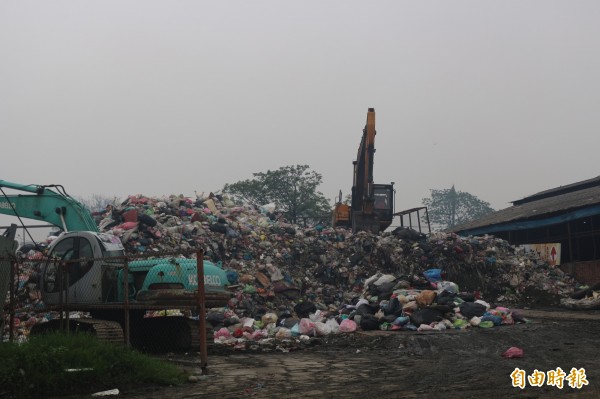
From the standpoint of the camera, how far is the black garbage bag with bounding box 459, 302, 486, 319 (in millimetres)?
13445

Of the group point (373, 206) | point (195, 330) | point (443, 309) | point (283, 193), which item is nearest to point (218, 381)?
point (195, 330)

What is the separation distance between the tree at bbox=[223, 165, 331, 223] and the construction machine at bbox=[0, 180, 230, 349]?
32982mm

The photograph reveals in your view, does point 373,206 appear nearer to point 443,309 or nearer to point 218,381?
point 443,309

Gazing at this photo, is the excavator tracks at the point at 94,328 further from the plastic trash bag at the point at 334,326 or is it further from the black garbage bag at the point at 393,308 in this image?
the black garbage bag at the point at 393,308

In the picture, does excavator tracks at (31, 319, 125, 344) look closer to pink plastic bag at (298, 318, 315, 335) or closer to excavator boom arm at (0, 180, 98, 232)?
excavator boom arm at (0, 180, 98, 232)

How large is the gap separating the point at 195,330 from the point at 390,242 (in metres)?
12.2

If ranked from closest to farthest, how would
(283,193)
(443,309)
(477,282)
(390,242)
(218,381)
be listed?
(218,381) → (443,309) → (477,282) → (390,242) → (283,193)

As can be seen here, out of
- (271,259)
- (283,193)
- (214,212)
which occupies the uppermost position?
(283,193)

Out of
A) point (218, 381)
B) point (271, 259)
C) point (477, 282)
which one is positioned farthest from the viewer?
point (477, 282)

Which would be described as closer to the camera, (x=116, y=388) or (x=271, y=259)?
(x=116, y=388)

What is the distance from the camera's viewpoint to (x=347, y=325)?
13.0 m

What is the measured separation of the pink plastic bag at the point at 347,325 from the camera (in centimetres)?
1285

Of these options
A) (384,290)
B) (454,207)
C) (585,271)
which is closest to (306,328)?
(384,290)

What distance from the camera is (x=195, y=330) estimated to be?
34.4 feet
